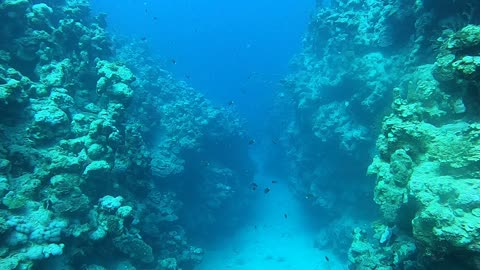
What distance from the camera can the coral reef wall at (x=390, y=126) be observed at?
610 centimetres

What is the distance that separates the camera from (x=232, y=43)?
6372 cm

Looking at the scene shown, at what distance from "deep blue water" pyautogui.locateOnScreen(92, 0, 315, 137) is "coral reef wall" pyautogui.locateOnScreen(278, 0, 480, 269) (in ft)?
63.8

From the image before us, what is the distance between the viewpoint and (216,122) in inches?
887

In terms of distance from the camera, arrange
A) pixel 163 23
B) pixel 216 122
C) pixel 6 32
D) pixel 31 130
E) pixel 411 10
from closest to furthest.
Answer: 1. pixel 31 130
2. pixel 6 32
3. pixel 411 10
4. pixel 216 122
5. pixel 163 23

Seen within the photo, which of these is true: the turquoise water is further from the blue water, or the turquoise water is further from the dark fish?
the blue water

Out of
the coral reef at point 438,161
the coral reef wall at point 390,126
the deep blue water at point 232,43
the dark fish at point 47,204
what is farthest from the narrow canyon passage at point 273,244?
the deep blue water at point 232,43

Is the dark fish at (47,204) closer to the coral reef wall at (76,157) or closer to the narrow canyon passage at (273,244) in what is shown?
the coral reef wall at (76,157)

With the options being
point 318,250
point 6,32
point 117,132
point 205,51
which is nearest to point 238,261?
point 318,250

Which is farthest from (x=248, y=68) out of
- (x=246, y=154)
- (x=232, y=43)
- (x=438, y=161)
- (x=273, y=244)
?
(x=438, y=161)

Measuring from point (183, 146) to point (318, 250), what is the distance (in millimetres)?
10224

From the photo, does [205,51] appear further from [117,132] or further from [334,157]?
[117,132]

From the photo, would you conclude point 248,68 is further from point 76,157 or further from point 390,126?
point 390,126

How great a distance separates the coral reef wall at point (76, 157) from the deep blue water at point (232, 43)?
25304 mm

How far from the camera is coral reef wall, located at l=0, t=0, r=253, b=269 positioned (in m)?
7.98
